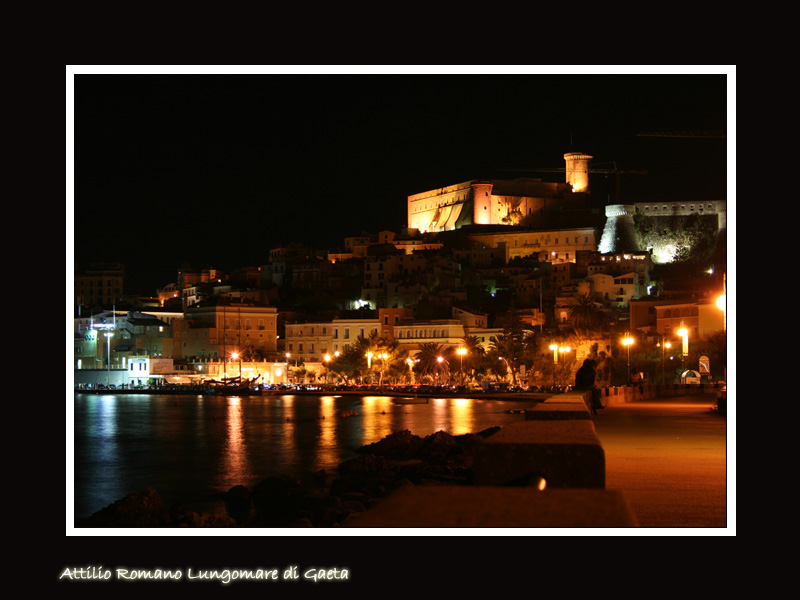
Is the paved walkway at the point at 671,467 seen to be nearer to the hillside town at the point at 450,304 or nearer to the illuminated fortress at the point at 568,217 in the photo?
the hillside town at the point at 450,304

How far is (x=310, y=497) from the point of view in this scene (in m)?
17.6

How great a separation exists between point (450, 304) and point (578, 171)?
37186 mm

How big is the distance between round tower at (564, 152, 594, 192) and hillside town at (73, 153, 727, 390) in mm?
154

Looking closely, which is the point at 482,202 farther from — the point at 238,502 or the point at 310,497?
the point at 310,497

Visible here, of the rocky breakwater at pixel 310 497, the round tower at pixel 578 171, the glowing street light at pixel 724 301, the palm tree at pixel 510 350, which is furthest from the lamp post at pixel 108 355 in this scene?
the glowing street light at pixel 724 301

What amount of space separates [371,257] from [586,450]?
85374mm

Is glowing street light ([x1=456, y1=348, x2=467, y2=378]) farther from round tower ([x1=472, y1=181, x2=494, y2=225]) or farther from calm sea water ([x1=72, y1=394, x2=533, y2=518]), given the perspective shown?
round tower ([x1=472, y1=181, x2=494, y2=225])

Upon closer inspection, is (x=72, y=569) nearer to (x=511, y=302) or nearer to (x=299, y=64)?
(x=299, y=64)

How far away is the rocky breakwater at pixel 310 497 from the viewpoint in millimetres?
14703

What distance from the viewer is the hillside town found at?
64.4 m

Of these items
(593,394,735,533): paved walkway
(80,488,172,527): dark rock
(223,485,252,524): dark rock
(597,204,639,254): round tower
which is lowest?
(223,485,252,524): dark rock

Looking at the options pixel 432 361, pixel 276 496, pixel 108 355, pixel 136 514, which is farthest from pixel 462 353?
pixel 136 514

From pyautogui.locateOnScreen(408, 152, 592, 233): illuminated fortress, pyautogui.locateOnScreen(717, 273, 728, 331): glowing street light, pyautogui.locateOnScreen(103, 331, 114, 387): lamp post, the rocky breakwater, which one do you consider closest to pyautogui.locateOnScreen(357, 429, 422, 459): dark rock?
the rocky breakwater

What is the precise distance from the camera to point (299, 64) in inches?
220
